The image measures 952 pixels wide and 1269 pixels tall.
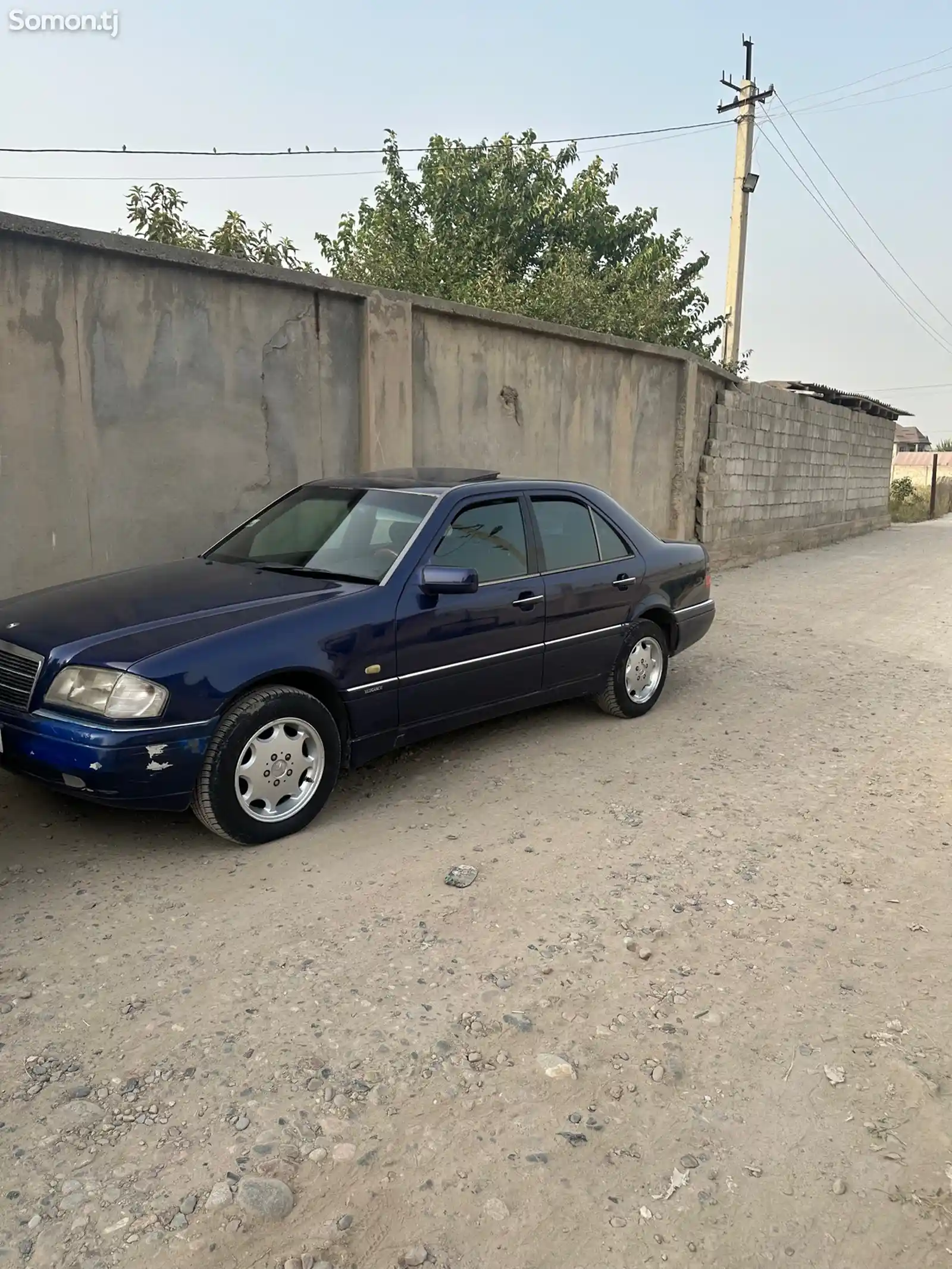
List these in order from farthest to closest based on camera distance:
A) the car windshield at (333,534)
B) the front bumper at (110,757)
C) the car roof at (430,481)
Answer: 1. the car roof at (430,481)
2. the car windshield at (333,534)
3. the front bumper at (110,757)

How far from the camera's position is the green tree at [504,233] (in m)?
19.2

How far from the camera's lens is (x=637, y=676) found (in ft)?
19.5

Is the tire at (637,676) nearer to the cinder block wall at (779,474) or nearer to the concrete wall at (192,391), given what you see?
the concrete wall at (192,391)

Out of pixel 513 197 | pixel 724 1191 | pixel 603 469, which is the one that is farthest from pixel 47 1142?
pixel 513 197

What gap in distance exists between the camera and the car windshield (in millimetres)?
4570

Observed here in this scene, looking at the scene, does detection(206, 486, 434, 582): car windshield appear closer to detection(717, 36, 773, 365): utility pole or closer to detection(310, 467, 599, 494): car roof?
detection(310, 467, 599, 494): car roof

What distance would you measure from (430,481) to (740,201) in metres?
18.5

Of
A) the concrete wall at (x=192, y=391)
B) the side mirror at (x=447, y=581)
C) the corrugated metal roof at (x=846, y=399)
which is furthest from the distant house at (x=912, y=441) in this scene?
the side mirror at (x=447, y=581)

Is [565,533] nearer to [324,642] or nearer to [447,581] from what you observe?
[447,581]

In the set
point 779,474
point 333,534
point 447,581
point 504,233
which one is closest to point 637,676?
point 447,581

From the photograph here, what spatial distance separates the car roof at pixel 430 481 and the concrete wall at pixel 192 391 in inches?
62.5

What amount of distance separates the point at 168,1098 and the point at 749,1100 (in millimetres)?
1536

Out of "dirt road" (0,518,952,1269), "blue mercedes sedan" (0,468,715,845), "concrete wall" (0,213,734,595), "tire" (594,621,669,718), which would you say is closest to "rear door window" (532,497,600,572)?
"blue mercedes sedan" (0,468,715,845)

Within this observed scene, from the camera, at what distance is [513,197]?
67.8 ft
